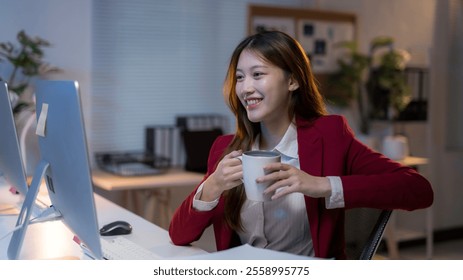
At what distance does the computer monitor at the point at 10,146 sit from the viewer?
55.8 inches

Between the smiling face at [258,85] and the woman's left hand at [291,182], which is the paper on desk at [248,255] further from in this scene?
the smiling face at [258,85]

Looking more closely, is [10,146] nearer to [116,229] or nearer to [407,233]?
[116,229]

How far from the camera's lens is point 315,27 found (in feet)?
12.1

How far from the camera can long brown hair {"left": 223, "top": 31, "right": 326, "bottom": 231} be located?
4.65 feet

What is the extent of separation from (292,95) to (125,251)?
555mm

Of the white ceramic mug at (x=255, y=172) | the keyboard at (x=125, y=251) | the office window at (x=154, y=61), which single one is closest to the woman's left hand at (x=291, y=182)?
the white ceramic mug at (x=255, y=172)

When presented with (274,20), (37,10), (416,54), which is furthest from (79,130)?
(416,54)

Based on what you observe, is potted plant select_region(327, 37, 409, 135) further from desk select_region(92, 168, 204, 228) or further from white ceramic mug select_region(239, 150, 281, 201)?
white ceramic mug select_region(239, 150, 281, 201)

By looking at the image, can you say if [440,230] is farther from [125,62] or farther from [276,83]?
[276,83]

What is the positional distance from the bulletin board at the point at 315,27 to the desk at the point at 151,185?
3.40 ft

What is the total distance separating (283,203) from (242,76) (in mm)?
313

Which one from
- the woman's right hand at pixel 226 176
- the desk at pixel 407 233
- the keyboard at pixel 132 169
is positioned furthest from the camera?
the desk at pixel 407 233

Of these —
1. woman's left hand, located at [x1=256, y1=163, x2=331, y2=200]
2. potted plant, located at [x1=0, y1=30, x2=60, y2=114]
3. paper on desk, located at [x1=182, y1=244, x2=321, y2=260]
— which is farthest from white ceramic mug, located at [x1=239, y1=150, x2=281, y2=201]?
potted plant, located at [x1=0, y1=30, x2=60, y2=114]

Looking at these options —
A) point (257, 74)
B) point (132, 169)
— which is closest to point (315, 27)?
point (132, 169)
